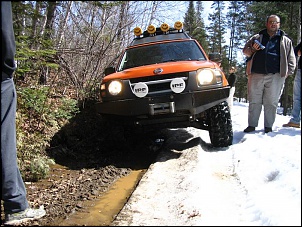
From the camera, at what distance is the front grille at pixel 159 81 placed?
393 centimetres

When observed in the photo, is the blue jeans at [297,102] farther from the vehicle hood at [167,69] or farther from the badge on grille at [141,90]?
the badge on grille at [141,90]

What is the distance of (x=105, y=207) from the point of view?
2805mm

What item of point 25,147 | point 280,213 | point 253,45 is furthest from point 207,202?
point 253,45

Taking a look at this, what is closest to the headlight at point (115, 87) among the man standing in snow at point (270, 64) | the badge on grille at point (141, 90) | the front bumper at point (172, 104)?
the front bumper at point (172, 104)

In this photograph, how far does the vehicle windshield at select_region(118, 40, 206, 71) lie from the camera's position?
4793 millimetres

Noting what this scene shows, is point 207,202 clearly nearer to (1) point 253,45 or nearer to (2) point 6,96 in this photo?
(2) point 6,96

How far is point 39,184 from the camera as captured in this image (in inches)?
139

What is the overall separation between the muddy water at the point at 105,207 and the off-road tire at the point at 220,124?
1471mm

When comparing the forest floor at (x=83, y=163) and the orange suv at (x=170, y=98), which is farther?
the orange suv at (x=170, y=98)

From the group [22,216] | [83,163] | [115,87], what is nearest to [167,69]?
[115,87]

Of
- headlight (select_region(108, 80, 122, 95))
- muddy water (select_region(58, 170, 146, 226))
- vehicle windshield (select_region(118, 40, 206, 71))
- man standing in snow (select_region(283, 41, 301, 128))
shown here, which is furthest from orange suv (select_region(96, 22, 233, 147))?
man standing in snow (select_region(283, 41, 301, 128))

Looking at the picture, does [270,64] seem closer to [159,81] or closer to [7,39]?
[159,81]

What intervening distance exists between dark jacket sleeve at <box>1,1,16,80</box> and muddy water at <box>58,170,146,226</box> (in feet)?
4.55

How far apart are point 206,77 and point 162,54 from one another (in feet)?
4.00
